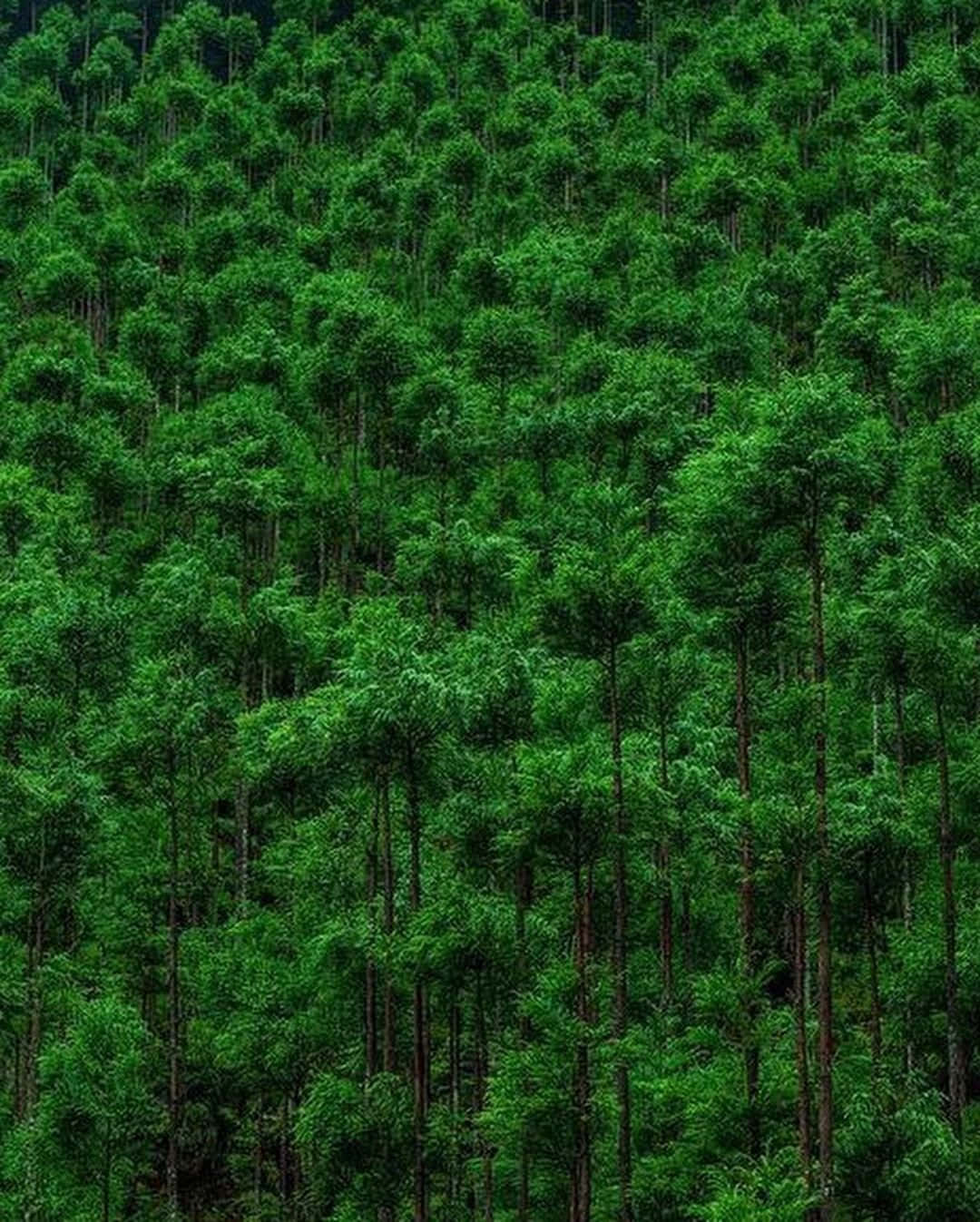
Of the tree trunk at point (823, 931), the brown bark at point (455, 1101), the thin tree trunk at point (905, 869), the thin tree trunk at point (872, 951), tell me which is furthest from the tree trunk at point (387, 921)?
the thin tree trunk at point (905, 869)

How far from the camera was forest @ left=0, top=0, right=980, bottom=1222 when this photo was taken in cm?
3262

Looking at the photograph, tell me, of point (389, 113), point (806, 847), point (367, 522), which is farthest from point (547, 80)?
point (806, 847)

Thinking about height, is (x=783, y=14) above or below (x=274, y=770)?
above

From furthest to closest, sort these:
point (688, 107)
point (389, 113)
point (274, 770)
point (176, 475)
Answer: point (389, 113), point (688, 107), point (176, 475), point (274, 770)

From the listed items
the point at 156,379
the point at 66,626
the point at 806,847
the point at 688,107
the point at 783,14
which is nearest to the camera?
the point at 806,847

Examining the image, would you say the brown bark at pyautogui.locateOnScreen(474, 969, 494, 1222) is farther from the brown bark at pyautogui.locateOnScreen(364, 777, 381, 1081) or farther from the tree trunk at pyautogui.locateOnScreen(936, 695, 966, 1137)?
the tree trunk at pyautogui.locateOnScreen(936, 695, 966, 1137)

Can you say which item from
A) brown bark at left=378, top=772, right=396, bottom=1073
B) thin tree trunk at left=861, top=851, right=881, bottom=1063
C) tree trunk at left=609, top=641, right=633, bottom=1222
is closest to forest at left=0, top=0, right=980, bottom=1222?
tree trunk at left=609, top=641, right=633, bottom=1222

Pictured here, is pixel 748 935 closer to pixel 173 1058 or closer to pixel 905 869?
pixel 905 869

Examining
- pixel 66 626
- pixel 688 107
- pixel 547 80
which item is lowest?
pixel 66 626

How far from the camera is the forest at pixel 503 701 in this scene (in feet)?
107

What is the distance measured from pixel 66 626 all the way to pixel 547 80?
91202 mm

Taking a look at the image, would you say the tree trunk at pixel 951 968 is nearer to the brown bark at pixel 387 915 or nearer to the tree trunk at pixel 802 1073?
the tree trunk at pixel 802 1073

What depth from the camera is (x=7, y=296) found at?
96562mm

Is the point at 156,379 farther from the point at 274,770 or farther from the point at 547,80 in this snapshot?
the point at 547,80
